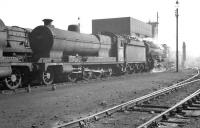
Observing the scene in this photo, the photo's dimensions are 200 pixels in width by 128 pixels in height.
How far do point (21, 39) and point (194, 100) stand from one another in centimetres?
983

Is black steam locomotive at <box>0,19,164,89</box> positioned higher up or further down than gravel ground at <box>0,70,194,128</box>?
higher up

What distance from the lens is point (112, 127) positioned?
637 cm

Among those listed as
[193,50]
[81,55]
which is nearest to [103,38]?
[81,55]

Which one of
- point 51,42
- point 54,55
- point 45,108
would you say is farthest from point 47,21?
point 45,108

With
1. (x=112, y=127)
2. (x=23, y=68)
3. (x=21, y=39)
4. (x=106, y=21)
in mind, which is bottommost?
(x=112, y=127)

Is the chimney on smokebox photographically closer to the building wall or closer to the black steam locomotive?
the black steam locomotive

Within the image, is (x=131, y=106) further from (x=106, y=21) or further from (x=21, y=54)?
(x=106, y=21)

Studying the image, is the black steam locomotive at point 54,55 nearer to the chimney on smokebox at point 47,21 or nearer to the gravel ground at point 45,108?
the chimney on smokebox at point 47,21

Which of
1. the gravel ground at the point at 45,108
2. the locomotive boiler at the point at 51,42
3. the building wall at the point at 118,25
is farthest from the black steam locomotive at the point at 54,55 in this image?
the building wall at the point at 118,25

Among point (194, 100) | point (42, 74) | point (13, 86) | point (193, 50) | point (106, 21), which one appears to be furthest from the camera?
point (193, 50)

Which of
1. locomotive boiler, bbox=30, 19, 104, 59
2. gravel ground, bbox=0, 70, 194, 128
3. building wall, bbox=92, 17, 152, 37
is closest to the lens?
gravel ground, bbox=0, 70, 194, 128

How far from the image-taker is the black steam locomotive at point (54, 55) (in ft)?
44.7

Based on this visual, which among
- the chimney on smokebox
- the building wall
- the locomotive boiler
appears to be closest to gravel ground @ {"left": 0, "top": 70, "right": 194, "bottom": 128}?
the locomotive boiler

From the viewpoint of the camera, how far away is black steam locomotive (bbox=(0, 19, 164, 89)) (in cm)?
1363
